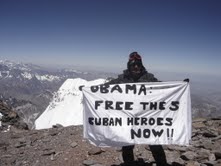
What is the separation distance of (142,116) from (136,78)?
144 cm

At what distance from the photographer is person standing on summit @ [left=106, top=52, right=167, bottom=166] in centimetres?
905

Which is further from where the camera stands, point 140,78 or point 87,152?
point 87,152

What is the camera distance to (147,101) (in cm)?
959

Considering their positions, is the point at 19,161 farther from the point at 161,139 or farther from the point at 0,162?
the point at 161,139

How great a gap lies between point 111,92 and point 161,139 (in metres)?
2.55

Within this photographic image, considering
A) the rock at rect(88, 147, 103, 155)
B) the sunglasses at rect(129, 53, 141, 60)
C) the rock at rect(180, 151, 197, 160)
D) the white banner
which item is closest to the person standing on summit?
the sunglasses at rect(129, 53, 141, 60)

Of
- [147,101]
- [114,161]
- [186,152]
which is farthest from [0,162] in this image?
[186,152]

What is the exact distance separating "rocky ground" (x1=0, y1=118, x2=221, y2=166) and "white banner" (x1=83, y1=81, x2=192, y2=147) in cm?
201

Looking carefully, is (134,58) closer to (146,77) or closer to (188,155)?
(146,77)

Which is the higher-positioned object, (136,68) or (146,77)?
(136,68)

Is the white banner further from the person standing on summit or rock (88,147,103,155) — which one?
rock (88,147,103,155)

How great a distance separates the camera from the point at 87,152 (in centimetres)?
1273

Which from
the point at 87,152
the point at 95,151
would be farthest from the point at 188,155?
the point at 87,152

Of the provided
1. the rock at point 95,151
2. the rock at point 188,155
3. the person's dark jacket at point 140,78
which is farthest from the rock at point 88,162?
the person's dark jacket at point 140,78
